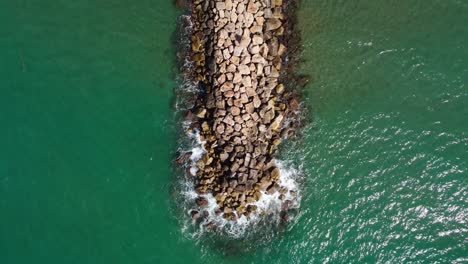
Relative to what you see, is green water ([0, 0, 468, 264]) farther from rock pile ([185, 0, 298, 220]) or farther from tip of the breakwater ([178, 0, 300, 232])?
rock pile ([185, 0, 298, 220])

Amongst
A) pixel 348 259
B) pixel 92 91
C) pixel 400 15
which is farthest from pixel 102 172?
pixel 400 15

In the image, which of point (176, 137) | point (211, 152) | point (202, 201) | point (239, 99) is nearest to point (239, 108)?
point (239, 99)

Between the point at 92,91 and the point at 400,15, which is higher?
the point at 400,15

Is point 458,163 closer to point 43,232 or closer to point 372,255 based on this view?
point 372,255

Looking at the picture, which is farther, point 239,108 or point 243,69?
point 239,108

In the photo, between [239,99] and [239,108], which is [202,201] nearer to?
[239,108]

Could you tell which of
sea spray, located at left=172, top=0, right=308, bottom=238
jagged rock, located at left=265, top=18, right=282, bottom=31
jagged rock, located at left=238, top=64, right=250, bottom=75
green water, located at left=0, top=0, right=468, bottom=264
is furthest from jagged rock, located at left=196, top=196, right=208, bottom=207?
jagged rock, located at left=265, top=18, right=282, bottom=31
